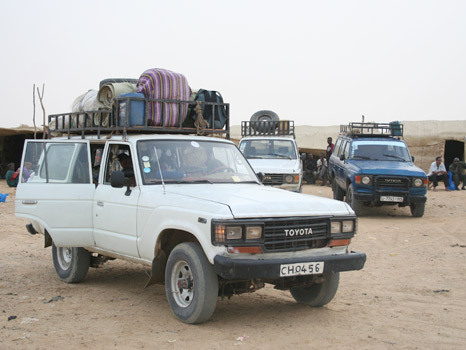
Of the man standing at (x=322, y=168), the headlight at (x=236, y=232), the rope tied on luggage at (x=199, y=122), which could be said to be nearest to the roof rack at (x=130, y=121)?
the rope tied on luggage at (x=199, y=122)

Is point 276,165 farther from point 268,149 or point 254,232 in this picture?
point 254,232

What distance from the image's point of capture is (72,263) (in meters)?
6.96

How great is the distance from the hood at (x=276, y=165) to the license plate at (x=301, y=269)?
342 inches

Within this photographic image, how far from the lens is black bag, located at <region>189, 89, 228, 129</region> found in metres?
7.18

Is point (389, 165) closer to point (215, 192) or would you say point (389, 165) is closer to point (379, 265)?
point (379, 265)

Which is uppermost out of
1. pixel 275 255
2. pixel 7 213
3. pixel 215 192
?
pixel 215 192

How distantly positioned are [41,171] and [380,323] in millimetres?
4156

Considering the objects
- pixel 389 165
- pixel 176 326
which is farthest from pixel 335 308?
pixel 389 165

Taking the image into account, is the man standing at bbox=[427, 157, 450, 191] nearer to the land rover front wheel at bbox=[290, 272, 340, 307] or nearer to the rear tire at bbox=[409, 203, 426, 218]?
the rear tire at bbox=[409, 203, 426, 218]

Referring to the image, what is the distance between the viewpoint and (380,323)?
210 inches

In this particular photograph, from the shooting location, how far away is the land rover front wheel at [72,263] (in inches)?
272

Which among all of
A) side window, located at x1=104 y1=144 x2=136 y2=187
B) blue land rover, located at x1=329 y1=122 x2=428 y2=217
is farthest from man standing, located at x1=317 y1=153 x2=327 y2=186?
side window, located at x1=104 y1=144 x2=136 y2=187

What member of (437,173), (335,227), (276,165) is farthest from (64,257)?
(437,173)

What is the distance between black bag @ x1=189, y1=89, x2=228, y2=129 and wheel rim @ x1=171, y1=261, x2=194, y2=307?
7.61 feet
